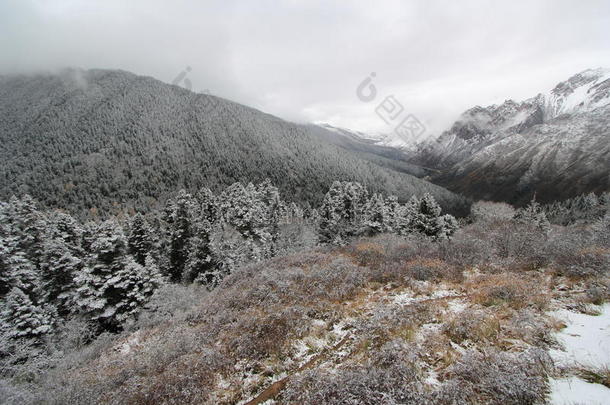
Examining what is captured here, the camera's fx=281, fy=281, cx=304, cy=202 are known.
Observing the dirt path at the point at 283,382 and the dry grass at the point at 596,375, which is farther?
the dirt path at the point at 283,382

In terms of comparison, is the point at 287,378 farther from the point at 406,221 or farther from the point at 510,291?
the point at 406,221

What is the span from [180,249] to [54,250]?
1398cm

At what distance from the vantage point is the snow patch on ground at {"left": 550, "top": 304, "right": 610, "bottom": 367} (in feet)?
16.9

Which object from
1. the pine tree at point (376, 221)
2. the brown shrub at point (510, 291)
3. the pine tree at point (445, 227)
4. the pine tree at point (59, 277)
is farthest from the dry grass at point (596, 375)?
the pine tree at point (376, 221)

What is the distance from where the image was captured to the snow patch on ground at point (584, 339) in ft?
16.9

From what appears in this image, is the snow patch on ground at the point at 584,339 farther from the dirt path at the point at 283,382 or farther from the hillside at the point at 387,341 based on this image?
the dirt path at the point at 283,382

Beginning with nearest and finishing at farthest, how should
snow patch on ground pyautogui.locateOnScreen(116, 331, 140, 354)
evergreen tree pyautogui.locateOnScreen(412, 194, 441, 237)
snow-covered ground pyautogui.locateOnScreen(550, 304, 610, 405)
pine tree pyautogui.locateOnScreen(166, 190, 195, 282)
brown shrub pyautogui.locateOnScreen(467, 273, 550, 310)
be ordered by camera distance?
snow-covered ground pyautogui.locateOnScreen(550, 304, 610, 405), brown shrub pyautogui.locateOnScreen(467, 273, 550, 310), snow patch on ground pyautogui.locateOnScreen(116, 331, 140, 354), pine tree pyautogui.locateOnScreen(166, 190, 195, 282), evergreen tree pyautogui.locateOnScreen(412, 194, 441, 237)

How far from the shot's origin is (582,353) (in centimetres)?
537

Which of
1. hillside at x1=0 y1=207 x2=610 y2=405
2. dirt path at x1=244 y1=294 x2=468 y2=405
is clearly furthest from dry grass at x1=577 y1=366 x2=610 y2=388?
dirt path at x1=244 y1=294 x2=468 y2=405

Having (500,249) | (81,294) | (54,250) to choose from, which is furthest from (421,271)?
(54,250)

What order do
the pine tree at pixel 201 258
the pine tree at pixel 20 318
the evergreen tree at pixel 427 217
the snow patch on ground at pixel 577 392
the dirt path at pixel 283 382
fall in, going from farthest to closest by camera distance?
the evergreen tree at pixel 427 217
the pine tree at pixel 201 258
the pine tree at pixel 20 318
the dirt path at pixel 283 382
the snow patch on ground at pixel 577 392

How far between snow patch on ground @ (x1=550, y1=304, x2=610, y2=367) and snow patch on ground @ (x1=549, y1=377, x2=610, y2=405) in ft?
1.74

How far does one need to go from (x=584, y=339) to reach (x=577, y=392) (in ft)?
6.63

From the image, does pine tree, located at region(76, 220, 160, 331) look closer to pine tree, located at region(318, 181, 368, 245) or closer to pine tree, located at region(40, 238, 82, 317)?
pine tree, located at region(40, 238, 82, 317)
